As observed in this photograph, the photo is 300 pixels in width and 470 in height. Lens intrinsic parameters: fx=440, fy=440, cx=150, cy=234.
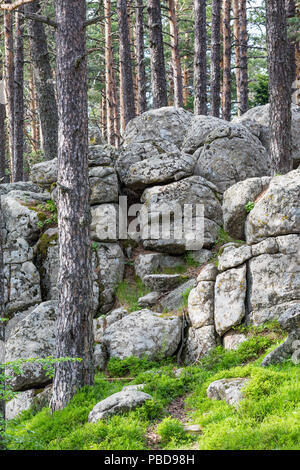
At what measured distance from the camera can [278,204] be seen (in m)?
9.21

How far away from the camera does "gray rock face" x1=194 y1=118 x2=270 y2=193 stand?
490 inches

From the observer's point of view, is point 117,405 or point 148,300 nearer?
point 117,405

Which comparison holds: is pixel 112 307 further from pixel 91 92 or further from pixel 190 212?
pixel 91 92

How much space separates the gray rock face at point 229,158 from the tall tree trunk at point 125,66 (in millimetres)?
7247

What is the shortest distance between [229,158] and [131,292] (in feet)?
16.0

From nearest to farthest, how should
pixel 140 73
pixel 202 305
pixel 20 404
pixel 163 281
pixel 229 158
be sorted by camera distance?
pixel 20 404 < pixel 202 305 < pixel 163 281 < pixel 229 158 < pixel 140 73

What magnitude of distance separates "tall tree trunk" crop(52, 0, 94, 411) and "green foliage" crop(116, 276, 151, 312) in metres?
2.26

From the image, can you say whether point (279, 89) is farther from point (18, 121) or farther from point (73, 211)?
point (18, 121)

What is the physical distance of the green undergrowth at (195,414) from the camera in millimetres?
5414

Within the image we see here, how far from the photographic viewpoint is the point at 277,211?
9.19m

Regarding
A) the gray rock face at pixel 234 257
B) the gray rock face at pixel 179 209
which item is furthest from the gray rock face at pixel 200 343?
the gray rock face at pixel 179 209

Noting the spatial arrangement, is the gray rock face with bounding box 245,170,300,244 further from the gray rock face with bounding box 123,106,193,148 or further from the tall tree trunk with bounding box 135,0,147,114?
the tall tree trunk with bounding box 135,0,147,114

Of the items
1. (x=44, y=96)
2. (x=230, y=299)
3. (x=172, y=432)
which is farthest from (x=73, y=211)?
(x=44, y=96)

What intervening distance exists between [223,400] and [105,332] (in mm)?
3631
